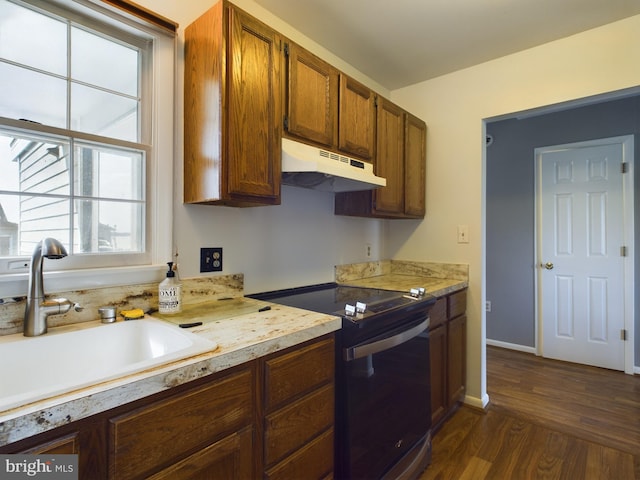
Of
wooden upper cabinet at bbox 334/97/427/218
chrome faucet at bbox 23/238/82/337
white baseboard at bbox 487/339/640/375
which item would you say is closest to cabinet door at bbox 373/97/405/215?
wooden upper cabinet at bbox 334/97/427/218

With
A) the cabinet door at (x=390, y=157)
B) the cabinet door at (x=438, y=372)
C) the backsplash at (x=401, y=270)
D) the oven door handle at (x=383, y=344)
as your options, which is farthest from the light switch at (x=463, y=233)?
the oven door handle at (x=383, y=344)

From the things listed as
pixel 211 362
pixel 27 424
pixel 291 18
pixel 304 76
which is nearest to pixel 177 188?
pixel 304 76

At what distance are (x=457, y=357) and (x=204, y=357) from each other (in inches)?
77.3

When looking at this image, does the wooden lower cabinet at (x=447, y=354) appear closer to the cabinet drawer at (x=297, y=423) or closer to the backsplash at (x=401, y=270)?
the backsplash at (x=401, y=270)

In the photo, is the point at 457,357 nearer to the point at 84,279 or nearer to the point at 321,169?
the point at 321,169

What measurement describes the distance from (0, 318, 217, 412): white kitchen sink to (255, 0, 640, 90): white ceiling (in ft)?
5.50

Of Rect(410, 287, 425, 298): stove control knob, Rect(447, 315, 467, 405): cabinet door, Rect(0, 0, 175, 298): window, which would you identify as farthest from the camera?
Rect(447, 315, 467, 405): cabinet door

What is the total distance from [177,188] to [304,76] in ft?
2.62

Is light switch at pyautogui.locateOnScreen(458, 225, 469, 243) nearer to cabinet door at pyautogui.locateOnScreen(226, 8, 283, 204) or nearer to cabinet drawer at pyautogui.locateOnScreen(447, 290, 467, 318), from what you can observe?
cabinet drawer at pyautogui.locateOnScreen(447, 290, 467, 318)

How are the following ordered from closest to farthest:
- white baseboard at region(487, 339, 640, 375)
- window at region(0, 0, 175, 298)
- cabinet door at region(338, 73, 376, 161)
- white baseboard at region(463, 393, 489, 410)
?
window at region(0, 0, 175, 298), cabinet door at region(338, 73, 376, 161), white baseboard at region(463, 393, 489, 410), white baseboard at region(487, 339, 640, 375)

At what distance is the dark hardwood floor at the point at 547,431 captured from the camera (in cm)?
175

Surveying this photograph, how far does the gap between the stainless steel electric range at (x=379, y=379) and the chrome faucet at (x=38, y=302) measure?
0.87 m

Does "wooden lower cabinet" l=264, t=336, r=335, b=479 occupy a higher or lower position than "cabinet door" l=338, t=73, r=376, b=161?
lower

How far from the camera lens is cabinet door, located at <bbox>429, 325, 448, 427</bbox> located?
200 cm
